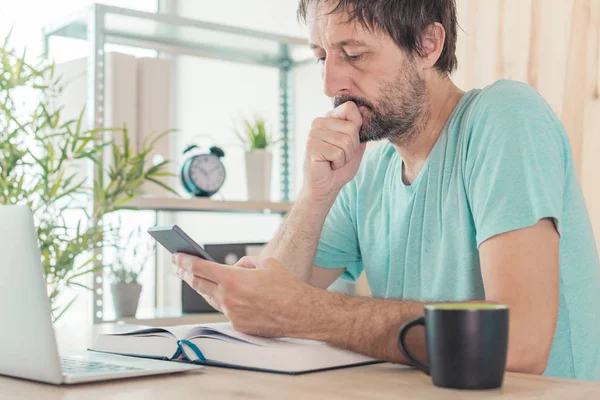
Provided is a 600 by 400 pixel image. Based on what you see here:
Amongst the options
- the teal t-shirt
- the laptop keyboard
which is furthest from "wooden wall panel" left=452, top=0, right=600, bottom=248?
the laptop keyboard

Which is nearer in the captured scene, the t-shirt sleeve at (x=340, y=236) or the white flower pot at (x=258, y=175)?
the t-shirt sleeve at (x=340, y=236)

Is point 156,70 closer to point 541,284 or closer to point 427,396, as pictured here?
point 541,284

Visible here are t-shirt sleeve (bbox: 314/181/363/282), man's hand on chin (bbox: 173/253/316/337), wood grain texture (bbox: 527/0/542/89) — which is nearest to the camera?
man's hand on chin (bbox: 173/253/316/337)

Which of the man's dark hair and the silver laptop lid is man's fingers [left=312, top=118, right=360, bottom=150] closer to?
the man's dark hair

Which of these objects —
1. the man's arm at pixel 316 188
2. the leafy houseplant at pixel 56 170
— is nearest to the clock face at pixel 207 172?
the leafy houseplant at pixel 56 170

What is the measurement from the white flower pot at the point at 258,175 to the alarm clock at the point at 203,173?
0.13 m

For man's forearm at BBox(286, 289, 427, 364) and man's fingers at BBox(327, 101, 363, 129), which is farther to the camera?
man's fingers at BBox(327, 101, 363, 129)

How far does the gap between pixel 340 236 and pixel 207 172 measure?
0.96 m

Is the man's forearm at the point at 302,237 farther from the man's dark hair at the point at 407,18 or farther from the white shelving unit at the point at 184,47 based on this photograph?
the white shelving unit at the point at 184,47

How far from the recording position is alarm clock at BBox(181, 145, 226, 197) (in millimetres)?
2479

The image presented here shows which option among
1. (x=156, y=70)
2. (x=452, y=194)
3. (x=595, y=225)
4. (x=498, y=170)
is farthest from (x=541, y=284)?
(x=156, y=70)

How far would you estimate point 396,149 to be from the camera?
154 centimetres

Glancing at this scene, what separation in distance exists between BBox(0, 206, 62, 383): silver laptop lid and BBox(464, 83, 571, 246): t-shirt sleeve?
0.66m

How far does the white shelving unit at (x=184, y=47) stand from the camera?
7.43 ft
